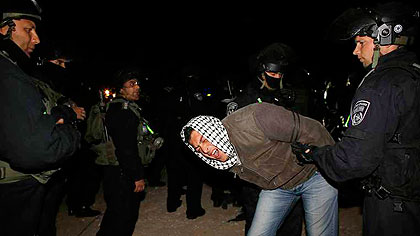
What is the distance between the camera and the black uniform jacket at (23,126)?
6.20ft

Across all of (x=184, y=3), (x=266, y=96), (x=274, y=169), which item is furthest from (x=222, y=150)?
(x=184, y=3)

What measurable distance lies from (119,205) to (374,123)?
2.73 meters

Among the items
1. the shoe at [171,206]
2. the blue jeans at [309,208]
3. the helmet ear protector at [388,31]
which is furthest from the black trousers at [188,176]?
the helmet ear protector at [388,31]

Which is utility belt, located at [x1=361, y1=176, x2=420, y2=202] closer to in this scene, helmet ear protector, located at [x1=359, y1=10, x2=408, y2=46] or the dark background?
helmet ear protector, located at [x1=359, y1=10, x2=408, y2=46]

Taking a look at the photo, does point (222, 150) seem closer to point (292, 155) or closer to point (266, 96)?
point (292, 155)

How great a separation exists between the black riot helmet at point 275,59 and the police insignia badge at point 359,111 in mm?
1317

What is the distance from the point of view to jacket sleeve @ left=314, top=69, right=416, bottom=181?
76.7 inches

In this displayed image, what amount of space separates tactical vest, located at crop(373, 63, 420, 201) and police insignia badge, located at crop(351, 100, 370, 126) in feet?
0.78

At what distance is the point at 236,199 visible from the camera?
17.3ft

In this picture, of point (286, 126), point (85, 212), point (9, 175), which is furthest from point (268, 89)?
point (85, 212)

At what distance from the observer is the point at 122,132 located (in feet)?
10.6

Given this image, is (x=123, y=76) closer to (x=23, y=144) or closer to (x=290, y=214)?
(x=23, y=144)

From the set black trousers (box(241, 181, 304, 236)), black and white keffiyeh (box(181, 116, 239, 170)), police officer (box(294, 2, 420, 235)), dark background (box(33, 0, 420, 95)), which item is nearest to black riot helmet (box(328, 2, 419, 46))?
police officer (box(294, 2, 420, 235))

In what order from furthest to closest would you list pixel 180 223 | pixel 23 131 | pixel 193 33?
pixel 193 33, pixel 180 223, pixel 23 131
